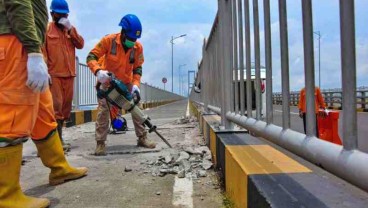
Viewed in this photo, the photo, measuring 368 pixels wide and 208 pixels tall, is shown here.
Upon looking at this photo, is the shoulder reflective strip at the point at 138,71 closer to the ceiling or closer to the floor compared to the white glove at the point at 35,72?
closer to the ceiling

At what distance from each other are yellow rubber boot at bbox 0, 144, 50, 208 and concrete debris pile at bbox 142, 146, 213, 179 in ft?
5.00

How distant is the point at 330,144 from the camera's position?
1555 millimetres

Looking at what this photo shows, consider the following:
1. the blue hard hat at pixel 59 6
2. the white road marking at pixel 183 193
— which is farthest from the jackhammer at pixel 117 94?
the white road marking at pixel 183 193

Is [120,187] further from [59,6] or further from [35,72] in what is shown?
[59,6]

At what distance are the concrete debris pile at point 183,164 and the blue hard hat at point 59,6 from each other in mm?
2309

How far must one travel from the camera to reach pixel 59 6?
5.48 metres

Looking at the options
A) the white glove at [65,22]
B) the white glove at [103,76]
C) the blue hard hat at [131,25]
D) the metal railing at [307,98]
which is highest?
the white glove at [65,22]

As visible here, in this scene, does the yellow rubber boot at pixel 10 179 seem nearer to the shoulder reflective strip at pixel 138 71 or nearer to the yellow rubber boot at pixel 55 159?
the yellow rubber boot at pixel 55 159

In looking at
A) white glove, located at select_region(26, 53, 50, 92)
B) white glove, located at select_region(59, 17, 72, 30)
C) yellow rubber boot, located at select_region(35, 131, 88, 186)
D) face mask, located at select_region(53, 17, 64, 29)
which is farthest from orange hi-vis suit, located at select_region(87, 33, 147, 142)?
white glove, located at select_region(26, 53, 50, 92)

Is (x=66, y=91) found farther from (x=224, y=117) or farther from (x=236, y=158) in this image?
(x=236, y=158)

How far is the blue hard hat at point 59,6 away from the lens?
17.9 feet

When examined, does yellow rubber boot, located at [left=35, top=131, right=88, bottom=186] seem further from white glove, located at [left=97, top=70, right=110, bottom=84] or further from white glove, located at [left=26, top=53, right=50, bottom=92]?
white glove, located at [left=97, top=70, right=110, bottom=84]

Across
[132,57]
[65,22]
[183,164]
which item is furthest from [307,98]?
[65,22]

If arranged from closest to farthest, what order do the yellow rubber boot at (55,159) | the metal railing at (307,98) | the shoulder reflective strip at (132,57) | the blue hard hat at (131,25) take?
the metal railing at (307,98)
the yellow rubber boot at (55,159)
the blue hard hat at (131,25)
the shoulder reflective strip at (132,57)
